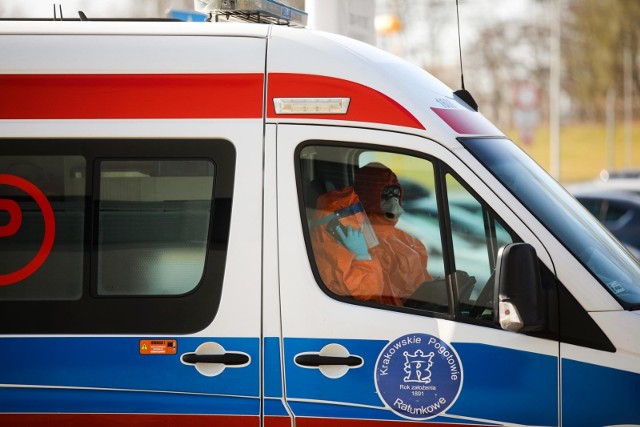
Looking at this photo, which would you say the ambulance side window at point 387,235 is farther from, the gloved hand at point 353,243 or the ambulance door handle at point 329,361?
the ambulance door handle at point 329,361

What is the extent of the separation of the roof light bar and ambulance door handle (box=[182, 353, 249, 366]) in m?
1.61

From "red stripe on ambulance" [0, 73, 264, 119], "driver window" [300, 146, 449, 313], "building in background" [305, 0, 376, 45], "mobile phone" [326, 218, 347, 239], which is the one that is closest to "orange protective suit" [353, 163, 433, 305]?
"driver window" [300, 146, 449, 313]

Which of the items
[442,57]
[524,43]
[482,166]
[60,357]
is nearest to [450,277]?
[482,166]

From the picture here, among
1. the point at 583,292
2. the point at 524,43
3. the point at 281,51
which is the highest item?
the point at 524,43

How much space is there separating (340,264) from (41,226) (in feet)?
4.00

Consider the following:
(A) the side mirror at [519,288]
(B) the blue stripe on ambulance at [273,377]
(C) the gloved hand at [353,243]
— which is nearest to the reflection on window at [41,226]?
(B) the blue stripe on ambulance at [273,377]

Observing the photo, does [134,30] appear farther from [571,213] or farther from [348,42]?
[571,213]

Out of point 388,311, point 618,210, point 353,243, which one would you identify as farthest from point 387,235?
point 618,210

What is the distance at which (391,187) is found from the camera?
4.19 metres

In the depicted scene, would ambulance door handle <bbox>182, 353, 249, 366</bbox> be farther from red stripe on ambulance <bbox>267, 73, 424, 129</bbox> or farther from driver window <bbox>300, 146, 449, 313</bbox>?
red stripe on ambulance <bbox>267, 73, 424, 129</bbox>

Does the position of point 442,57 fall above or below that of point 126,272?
above

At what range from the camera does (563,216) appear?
409 cm

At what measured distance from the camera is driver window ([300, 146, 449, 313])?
4012 mm

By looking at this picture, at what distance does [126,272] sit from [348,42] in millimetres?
1335
